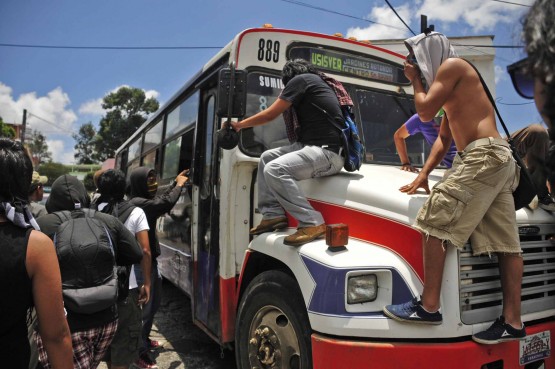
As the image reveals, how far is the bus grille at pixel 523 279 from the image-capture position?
225cm

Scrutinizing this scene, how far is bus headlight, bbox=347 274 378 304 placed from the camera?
2.22 m

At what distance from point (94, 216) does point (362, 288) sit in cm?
168

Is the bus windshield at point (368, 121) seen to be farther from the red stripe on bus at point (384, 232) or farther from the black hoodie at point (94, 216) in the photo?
the black hoodie at point (94, 216)

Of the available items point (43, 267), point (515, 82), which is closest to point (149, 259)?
point (43, 267)

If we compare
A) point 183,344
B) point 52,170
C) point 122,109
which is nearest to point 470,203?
point 183,344

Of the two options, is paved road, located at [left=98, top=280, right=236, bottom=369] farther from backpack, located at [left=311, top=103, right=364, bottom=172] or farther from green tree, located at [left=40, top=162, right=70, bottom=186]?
green tree, located at [left=40, top=162, right=70, bottom=186]

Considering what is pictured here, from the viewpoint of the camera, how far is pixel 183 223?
191 inches

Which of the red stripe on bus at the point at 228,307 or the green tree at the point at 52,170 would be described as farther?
the green tree at the point at 52,170

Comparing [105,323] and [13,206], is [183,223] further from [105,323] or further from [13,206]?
[13,206]

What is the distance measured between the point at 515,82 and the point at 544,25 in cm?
23

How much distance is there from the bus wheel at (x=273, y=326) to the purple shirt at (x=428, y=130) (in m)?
1.86

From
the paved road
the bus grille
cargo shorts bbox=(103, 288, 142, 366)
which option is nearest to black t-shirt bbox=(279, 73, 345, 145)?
the bus grille

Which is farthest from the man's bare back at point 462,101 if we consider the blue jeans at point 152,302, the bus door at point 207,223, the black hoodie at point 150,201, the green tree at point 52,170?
the green tree at point 52,170

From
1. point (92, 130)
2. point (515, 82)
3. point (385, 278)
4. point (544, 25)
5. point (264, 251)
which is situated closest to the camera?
point (544, 25)
